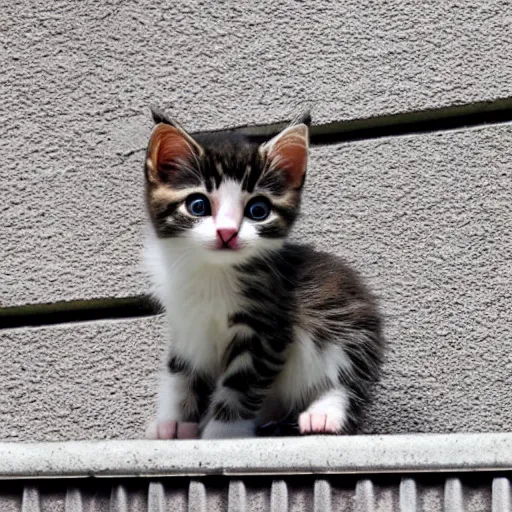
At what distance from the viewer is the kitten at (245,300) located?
4.89ft

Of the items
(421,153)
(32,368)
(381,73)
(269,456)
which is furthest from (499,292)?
(32,368)

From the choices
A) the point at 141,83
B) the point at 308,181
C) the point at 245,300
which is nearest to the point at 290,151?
the point at 245,300

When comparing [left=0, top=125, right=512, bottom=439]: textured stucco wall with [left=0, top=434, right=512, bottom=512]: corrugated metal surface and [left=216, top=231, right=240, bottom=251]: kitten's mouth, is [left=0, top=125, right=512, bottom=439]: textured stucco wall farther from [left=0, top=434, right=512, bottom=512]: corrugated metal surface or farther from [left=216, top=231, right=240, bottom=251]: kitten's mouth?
[left=0, top=434, right=512, bottom=512]: corrugated metal surface

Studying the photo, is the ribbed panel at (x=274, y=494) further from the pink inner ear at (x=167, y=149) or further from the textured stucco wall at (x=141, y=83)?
the textured stucco wall at (x=141, y=83)

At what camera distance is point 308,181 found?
1.91m

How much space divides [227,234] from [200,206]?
0.08m

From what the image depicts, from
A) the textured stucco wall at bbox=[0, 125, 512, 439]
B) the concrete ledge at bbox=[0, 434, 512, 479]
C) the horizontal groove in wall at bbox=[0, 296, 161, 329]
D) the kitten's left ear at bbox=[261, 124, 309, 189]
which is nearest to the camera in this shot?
the concrete ledge at bbox=[0, 434, 512, 479]

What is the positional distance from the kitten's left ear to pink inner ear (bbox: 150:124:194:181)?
12 cm

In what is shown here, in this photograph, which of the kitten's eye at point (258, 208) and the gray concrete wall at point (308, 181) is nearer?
the kitten's eye at point (258, 208)

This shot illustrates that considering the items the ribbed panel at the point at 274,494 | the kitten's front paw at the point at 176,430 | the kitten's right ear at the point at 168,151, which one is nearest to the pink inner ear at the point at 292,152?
Result: the kitten's right ear at the point at 168,151

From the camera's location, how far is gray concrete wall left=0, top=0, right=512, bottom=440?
181 centimetres

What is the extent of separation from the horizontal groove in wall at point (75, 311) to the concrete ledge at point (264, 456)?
0.70 m

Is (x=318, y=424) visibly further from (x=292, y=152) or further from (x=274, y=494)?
(x=292, y=152)

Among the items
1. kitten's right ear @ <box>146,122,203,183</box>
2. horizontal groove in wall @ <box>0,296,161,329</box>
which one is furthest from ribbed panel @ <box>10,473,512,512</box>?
horizontal groove in wall @ <box>0,296,161,329</box>
